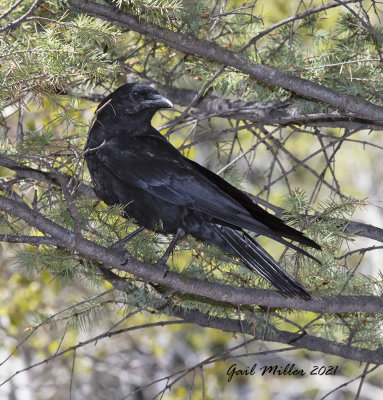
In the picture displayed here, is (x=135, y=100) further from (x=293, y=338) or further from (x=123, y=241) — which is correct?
(x=293, y=338)

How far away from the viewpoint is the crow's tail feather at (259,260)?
2.97 metres

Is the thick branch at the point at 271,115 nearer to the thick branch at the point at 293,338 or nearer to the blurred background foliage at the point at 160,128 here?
the blurred background foliage at the point at 160,128

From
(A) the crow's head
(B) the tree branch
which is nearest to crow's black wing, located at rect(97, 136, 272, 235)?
(A) the crow's head

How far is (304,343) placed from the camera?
11.4 feet

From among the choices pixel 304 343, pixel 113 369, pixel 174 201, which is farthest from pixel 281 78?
pixel 113 369

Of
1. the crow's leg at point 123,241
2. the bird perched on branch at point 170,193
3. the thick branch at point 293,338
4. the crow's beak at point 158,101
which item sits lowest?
the thick branch at point 293,338

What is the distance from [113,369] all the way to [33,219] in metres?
5.29

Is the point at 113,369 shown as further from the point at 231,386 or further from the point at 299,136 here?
the point at 299,136

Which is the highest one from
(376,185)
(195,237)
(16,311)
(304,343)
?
(376,185)

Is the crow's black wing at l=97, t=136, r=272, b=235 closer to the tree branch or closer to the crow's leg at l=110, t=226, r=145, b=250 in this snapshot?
the crow's leg at l=110, t=226, r=145, b=250

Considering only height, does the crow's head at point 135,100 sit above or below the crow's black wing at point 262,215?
above

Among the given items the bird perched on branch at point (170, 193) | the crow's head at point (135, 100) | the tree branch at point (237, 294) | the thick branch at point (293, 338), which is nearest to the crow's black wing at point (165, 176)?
the bird perched on branch at point (170, 193)

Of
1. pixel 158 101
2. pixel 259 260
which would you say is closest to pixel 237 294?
pixel 259 260

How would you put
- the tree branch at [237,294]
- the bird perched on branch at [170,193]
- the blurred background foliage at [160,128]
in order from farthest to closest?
the bird perched on branch at [170,193], the tree branch at [237,294], the blurred background foliage at [160,128]
